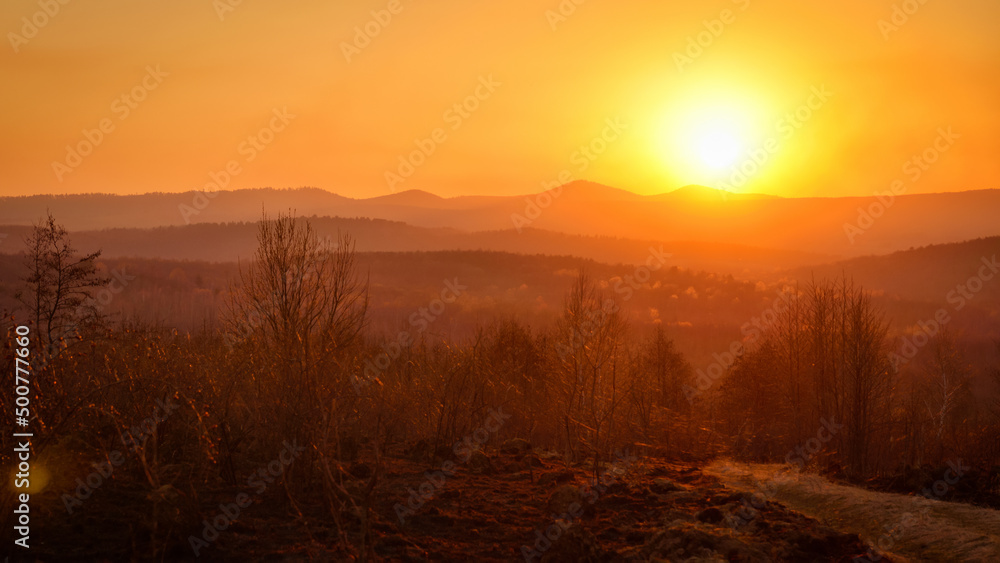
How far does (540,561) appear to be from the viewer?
368 inches

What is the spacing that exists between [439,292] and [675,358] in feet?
354

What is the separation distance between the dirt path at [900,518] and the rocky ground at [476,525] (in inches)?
29.6

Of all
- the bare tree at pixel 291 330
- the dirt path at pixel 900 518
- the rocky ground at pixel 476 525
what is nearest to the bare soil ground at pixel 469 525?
the rocky ground at pixel 476 525

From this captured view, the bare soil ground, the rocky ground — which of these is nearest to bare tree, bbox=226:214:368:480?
the bare soil ground

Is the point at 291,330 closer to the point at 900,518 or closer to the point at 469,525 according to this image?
the point at 469,525

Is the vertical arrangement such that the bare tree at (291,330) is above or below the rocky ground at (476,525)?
above

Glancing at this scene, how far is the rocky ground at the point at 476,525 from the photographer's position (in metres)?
A: 9.03

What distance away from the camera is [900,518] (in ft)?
37.1

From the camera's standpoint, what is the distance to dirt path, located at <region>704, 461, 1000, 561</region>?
32.1 ft

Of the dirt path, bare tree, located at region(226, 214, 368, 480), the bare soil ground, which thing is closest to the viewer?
the bare soil ground

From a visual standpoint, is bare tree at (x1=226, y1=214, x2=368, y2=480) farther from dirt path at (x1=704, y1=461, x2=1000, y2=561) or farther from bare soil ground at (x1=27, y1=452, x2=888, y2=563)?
dirt path at (x1=704, y1=461, x2=1000, y2=561)

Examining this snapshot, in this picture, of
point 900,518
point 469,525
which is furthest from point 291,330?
point 900,518

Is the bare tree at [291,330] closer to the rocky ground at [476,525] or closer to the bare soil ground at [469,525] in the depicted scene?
the bare soil ground at [469,525]

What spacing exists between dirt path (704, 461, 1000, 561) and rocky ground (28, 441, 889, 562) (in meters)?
0.75
